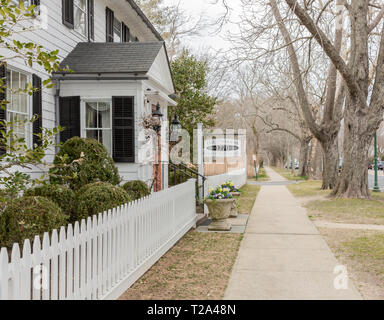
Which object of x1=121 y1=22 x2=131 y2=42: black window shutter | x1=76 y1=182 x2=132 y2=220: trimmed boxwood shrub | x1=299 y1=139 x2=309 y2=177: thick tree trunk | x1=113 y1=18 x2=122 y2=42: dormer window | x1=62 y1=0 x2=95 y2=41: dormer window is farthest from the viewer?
x1=299 y1=139 x2=309 y2=177: thick tree trunk

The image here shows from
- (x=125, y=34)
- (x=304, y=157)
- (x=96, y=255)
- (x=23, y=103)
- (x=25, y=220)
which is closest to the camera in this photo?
(x=96, y=255)

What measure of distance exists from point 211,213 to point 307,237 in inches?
90.4

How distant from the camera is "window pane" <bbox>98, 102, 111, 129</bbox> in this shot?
10.6m

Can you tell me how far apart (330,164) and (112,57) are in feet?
50.4

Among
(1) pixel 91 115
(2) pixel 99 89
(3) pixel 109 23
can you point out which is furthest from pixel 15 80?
(3) pixel 109 23

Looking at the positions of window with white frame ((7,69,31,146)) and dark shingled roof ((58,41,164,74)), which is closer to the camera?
window with white frame ((7,69,31,146))

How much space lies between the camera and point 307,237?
876 centimetres

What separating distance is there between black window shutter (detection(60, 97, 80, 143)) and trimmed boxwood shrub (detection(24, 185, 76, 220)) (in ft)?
11.4

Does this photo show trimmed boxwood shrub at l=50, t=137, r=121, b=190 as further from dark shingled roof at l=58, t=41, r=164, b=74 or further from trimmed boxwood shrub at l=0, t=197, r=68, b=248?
dark shingled roof at l=58, t=41, r=164, b=74

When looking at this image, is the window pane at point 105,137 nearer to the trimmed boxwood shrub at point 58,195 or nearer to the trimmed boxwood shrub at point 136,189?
the trimmed boxwood shrub at point 136,189

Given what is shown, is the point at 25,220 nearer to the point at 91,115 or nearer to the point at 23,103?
the point at 23,103

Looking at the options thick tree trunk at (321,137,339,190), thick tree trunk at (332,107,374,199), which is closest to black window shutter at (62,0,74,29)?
thick tree trunk at (332,107,374,199)

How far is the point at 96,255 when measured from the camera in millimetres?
4273

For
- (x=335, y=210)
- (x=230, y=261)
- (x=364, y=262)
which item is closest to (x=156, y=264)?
(x=230, y=261)
